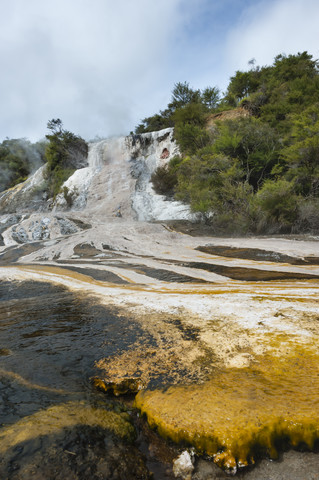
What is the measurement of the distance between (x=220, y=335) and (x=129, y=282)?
120 inches

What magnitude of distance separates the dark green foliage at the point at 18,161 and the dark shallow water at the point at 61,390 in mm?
38230

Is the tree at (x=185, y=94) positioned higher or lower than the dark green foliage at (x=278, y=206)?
higher

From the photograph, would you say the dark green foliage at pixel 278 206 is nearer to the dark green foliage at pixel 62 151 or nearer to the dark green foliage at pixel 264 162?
the dark green foliage at pixel 264 162

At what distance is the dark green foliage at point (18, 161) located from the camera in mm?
36562

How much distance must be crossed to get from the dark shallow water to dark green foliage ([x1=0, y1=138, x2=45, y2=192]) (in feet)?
125

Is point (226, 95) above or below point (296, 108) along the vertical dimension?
above

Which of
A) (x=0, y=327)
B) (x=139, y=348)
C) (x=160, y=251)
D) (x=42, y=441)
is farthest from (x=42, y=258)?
(x=42, y=441)

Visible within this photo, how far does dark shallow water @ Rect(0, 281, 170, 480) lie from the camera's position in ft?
3.58

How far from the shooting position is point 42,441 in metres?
1.18

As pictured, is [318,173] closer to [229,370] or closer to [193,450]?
[229,370]

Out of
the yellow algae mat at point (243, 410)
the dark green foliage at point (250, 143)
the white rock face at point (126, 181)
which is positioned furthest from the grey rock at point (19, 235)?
the yellow algae mat at point (243, 410)

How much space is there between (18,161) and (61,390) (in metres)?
43.3

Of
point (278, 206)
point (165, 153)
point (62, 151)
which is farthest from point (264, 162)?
point (62, 151)

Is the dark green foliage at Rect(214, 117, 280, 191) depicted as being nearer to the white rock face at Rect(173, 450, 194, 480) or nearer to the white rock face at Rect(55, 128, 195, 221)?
the white rock face at Rect(55, 128, 195, 221)
